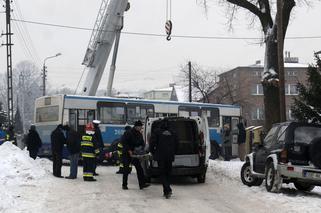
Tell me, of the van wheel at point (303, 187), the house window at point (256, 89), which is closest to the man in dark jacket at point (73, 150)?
the van wheel at point (303, 187)

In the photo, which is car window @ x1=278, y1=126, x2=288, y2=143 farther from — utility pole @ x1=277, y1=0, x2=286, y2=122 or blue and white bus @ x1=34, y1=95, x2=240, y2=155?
blue and white bus @ x1=34, y1=95, x2=240, y2=155

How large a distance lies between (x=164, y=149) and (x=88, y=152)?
379 centimetres

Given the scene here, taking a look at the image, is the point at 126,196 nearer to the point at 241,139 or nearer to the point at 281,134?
the point at 281,134

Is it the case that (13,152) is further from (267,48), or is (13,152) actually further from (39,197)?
(267,48)

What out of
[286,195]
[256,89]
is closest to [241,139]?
[286,195]

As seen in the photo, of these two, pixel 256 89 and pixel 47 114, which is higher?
pixel 256 89

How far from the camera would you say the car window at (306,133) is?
1220 cm

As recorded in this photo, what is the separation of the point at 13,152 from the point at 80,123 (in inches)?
243

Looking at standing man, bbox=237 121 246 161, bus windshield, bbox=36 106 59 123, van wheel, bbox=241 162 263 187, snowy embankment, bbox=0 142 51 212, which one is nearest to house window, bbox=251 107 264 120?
standing man, bbox=237 121 246 161

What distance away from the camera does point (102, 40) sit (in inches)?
1026

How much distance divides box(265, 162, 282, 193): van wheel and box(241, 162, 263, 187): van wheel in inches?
51.2

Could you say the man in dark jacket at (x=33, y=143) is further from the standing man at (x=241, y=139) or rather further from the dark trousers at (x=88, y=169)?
the standing man at (x=241, y=139)

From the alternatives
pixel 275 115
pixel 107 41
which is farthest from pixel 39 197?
pixel 107 41

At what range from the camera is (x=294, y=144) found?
1201cm
